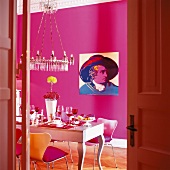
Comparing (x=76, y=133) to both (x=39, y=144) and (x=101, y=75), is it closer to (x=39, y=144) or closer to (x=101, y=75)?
(x=39, y=144)

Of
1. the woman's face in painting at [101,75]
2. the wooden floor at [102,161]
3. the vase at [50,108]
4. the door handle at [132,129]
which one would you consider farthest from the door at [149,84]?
the woman's face in painting at [101,75]

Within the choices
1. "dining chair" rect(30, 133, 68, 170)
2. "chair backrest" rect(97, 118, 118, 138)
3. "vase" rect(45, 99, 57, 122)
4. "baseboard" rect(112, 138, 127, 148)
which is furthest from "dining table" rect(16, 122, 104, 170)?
"baseboard" rect(112, 138, 127, 148)

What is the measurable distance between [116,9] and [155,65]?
4.56m

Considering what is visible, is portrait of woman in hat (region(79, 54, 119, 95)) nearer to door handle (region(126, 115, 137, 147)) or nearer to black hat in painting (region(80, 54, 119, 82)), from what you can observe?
black hat in painting (region(80, 54, 119, 82))

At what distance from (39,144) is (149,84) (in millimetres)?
1942

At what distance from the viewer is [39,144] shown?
3.31 metres

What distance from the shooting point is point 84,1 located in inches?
252

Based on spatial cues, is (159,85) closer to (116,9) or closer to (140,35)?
(140,35)

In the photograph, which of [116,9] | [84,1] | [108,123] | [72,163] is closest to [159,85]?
[108,123]

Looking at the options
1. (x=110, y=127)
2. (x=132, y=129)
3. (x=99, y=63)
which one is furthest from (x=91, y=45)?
(x=132, y=129)

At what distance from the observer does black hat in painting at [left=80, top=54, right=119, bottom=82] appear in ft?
20.0

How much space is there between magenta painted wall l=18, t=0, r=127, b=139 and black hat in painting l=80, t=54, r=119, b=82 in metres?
0.14

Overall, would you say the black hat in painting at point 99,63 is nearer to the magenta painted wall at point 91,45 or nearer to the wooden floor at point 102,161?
the magenta painted wall at point 91,45

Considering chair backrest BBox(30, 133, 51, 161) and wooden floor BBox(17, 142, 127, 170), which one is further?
wooden floor BBox(17, 142, 127, 170)
